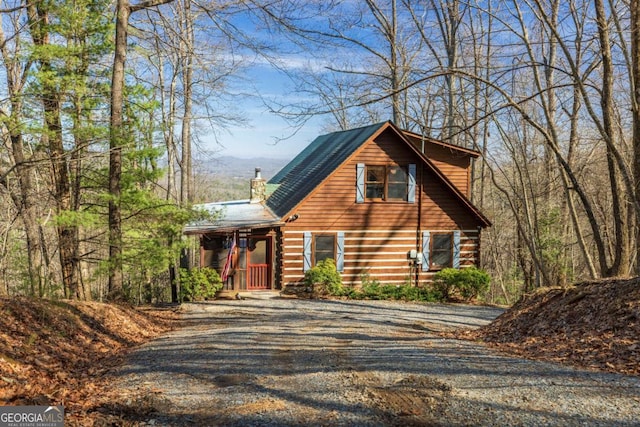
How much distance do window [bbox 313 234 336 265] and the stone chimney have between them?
5.66 metres

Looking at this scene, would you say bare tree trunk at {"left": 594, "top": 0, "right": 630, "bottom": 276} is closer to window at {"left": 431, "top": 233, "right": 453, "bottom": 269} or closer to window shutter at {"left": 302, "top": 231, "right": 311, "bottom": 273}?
window at {"left": 431, "top": 233, "right": 453, "bottom": 269}

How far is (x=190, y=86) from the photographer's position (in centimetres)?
2259

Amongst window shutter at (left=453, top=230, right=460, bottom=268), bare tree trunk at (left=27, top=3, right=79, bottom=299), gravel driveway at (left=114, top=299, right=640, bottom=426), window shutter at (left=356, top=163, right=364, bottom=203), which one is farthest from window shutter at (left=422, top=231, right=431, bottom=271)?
bare tree trunk at (left=27, top=3, right=79, bottom=299)

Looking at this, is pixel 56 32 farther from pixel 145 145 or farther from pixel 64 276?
pixel 64 276

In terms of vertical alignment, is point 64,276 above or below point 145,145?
below

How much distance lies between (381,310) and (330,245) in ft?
16.4

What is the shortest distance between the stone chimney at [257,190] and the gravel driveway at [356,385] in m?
15.0

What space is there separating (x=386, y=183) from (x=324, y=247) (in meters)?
3.69

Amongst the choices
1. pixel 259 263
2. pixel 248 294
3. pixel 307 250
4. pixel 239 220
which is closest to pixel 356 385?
pixel 248 294

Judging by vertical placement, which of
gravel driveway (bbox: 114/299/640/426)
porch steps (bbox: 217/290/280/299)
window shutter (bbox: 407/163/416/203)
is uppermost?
window shutter (bbox: 407/163/416/203)

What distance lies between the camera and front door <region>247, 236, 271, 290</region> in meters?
19.5

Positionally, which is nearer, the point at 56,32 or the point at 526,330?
the point at 526,330

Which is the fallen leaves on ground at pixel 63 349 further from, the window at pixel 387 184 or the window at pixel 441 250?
the window at pixel 441 250

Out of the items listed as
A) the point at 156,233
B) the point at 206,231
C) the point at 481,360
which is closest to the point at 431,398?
the point at 481,360
